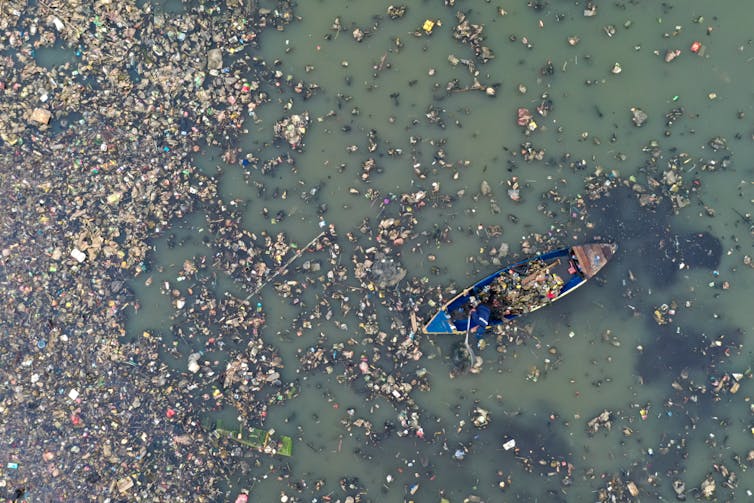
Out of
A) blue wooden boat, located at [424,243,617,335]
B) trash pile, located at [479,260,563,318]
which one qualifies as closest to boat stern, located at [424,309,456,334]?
blue wooden boat, located at [424,243,617,335]

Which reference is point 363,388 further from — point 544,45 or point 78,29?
point 78,29

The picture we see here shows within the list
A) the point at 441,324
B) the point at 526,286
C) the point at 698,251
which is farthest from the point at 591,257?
the point at 441,324

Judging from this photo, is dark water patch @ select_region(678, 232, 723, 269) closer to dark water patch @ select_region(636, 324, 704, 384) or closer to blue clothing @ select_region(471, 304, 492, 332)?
dark water patch @ select_region(636, 324, 704, 384)

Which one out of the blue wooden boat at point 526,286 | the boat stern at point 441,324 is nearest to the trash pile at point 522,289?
the blue wooden boat at point 526,286

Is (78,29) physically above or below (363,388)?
above

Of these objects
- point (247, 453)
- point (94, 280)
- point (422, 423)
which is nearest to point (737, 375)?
point (422, 423)
